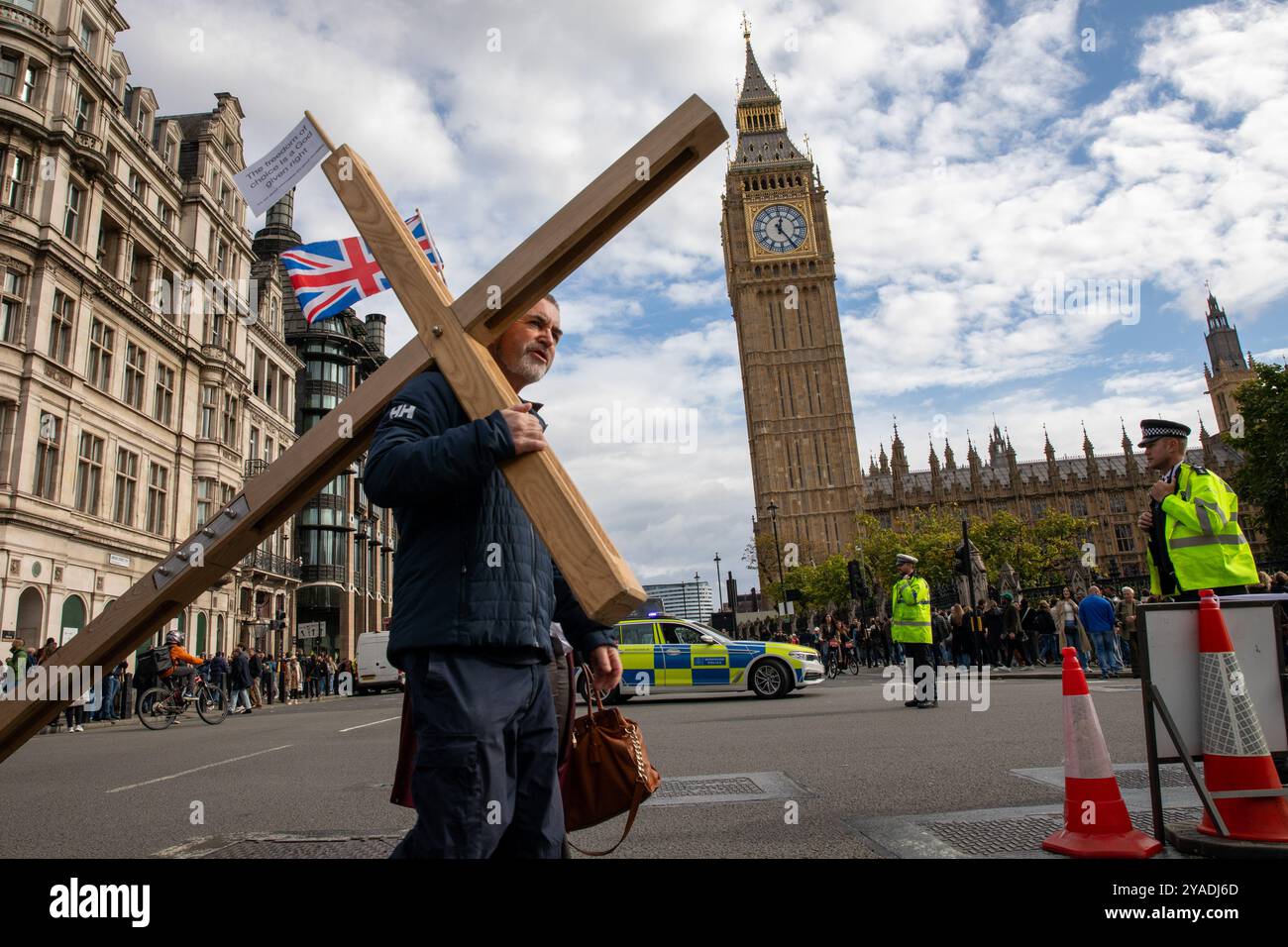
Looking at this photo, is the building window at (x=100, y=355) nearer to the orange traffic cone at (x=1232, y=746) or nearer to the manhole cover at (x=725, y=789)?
the manhole cover at (x=725, y=789)

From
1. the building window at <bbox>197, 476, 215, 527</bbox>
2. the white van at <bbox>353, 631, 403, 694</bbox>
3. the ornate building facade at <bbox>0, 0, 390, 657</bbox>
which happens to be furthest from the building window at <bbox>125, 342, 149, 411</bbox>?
the white van at <bbox>353, 631, 403, 694</bbox>

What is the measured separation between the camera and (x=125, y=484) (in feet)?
87.0

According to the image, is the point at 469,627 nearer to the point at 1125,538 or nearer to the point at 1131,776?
the point at 1131,776

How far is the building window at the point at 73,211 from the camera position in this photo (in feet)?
78.6

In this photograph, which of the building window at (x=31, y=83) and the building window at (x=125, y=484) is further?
the building window at (x=125, y=484)

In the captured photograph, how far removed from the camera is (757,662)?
1487cm

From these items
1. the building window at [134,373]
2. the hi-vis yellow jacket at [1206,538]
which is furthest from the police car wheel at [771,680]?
the building window at [134,373]

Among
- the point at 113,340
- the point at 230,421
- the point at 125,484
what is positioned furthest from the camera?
the point at 230,421

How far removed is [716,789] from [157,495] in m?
29.0

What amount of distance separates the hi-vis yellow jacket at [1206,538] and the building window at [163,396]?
3090 cm

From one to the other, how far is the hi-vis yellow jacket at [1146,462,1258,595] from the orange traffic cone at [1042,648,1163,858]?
1.93m

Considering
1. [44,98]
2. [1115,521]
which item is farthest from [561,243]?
[1115,521]

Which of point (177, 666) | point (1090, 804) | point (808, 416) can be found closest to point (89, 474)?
point (177, 666)
